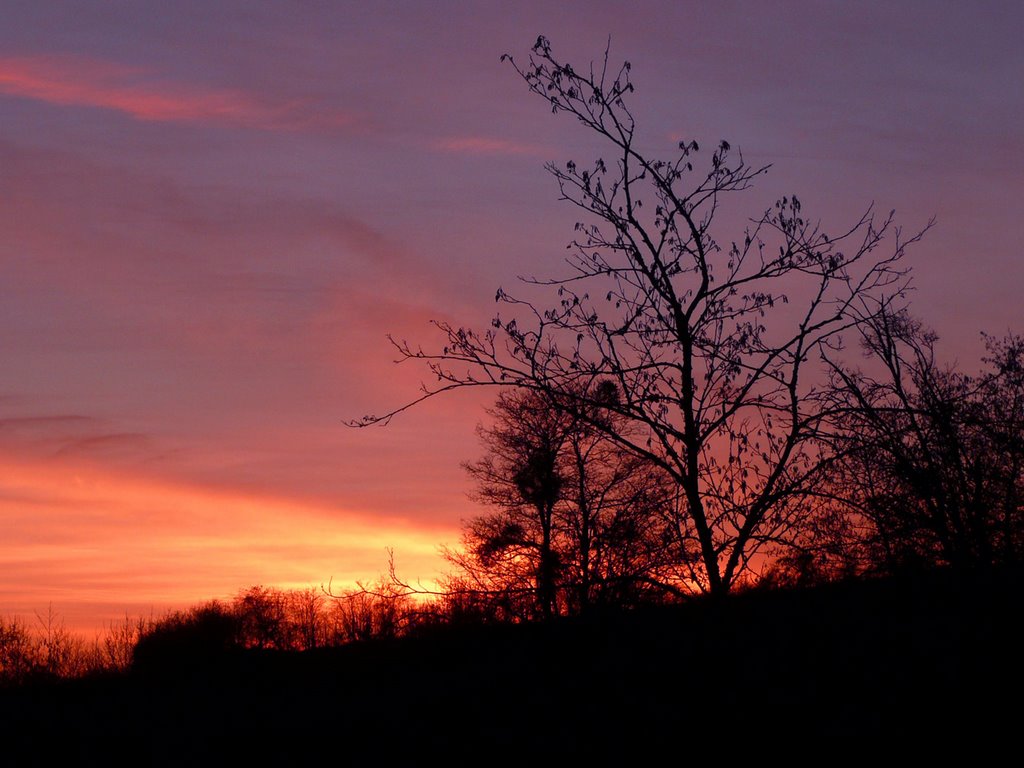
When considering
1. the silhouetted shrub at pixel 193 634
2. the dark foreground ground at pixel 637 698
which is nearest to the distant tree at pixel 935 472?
the dark foreground ground at pixel 637 698

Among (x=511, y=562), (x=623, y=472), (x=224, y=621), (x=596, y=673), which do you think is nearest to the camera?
(x=596, y=673)

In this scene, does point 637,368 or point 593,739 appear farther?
point 637,368

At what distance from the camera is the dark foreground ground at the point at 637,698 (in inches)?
311

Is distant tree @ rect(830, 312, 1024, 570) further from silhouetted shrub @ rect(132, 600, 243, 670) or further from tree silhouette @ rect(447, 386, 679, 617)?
silhouetted shrub @ rect(132, 600, 243, 670)

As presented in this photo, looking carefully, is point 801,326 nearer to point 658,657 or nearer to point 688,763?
point 658,657

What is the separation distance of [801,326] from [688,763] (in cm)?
586

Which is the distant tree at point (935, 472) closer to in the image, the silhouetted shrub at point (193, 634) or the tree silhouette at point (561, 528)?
the tree silhouette at point (561, 528)

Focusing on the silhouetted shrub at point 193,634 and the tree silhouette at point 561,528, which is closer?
the tree silhouette at point 561,528

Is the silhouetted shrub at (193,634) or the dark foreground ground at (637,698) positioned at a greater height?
the silhouetted shrub at (193,634)

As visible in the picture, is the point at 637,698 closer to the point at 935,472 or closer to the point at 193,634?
the point at 935,472

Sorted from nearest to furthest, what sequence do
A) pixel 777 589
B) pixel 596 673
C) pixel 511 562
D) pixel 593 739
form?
pixel 593 739 < pixel 596 673 < pixel 777 589 < pixel 511 562

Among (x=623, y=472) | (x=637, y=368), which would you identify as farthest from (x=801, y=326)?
(x=623, y=472)

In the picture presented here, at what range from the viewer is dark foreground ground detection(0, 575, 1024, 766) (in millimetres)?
7887

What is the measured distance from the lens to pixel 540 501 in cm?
2933
